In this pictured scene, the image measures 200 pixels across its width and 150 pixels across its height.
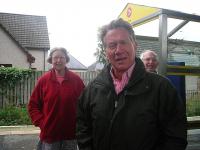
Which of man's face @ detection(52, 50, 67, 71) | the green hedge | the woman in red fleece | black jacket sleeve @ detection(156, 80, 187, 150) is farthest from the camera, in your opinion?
the green hedge

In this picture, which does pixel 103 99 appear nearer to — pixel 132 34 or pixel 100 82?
pixel 100 82

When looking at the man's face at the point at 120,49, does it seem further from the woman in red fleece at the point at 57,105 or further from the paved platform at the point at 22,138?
the paved platform at the point at 22,138

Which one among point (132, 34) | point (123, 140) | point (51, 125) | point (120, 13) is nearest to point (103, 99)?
point (123, 140)

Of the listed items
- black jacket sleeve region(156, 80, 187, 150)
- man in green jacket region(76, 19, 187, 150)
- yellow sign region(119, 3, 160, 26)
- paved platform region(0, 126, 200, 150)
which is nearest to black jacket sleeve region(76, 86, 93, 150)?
man in green jacket region(76, 19, 187, 150)

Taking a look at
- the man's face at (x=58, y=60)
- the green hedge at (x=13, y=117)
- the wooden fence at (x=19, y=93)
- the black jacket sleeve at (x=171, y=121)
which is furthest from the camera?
the wooden fence at (x=19, y=93)

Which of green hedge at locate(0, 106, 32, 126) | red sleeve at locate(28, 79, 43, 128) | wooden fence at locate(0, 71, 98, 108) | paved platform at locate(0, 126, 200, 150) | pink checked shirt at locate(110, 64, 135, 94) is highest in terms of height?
pink checked shirt at locate(110, 64, 135, 94)

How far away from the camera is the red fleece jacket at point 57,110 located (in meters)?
4.18

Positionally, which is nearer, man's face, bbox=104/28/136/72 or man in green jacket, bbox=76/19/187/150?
man in green jacket, bbox=76/19/187/150

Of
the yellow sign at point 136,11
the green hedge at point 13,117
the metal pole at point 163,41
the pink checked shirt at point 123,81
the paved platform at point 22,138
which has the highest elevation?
the yellow sign at point 136,11

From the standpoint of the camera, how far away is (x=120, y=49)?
2770 mm

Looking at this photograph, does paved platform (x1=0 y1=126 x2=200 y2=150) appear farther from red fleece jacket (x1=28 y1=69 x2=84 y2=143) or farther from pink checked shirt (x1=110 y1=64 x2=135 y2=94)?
pink checked shirt (x1=110 y1=64 x2=135 y2=94)

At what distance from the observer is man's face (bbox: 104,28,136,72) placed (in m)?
2.77

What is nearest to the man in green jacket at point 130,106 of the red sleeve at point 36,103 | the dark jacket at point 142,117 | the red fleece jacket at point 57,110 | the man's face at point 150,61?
the dark jacket at point 142,117

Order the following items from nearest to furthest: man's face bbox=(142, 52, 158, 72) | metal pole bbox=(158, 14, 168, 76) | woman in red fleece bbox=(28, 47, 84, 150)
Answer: woman in red fleece bbox=(28, 47, 84, 150), man's face bbox=(142, 52, 158, 72), metal pole bbox=(158, 14, 168, 76)
